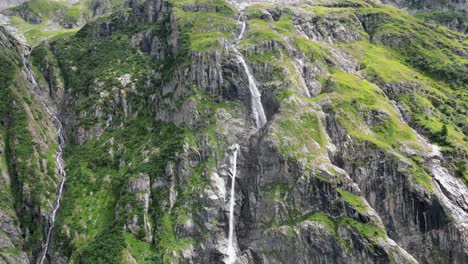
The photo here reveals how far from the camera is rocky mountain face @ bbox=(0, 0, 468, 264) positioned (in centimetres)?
10000

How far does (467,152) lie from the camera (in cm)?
11731

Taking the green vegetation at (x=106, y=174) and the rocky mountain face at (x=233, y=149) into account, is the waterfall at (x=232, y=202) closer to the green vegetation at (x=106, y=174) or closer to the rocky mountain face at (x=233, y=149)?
the rocky mountain face at (x=233, y=149)

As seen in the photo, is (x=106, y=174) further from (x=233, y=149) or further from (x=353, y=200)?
(x=353, y=200)

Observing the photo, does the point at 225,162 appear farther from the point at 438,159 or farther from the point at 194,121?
the point at 438,159

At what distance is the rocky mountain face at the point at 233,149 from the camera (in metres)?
100

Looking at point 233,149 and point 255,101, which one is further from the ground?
point 255,101

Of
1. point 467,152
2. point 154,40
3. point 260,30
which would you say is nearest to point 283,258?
point 467,152

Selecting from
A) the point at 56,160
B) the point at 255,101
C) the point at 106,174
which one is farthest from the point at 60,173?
the point at 255,101

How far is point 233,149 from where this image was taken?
11856cm

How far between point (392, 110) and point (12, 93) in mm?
108419

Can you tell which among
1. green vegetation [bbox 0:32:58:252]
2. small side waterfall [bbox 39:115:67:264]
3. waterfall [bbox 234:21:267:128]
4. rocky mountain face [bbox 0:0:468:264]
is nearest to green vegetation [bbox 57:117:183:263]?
rocky mountain face [bbox 0:0:468:264]

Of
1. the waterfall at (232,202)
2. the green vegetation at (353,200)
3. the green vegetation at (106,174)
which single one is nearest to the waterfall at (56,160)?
the green vegetation at (106,174)

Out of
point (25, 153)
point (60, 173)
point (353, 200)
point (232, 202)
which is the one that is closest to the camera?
point (353, 200)

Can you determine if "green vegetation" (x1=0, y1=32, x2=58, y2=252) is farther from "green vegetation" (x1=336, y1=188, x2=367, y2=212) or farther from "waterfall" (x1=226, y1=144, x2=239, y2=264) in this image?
"green vegetation" (x1=336, y1=188, x2=367, y2=212)
